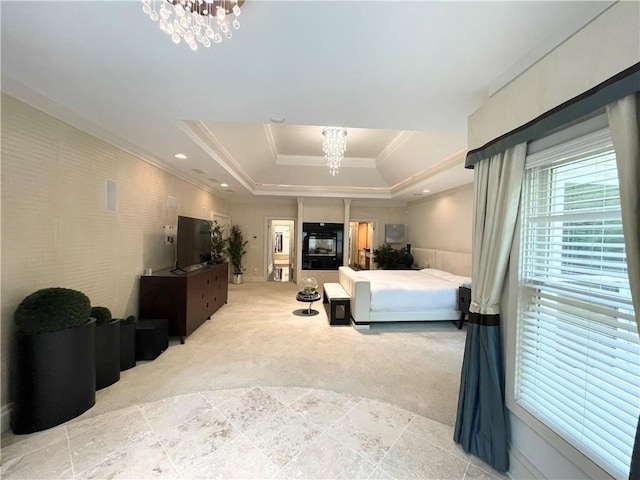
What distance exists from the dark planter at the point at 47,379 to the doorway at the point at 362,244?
7.20 meters

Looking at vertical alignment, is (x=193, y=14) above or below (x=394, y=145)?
below

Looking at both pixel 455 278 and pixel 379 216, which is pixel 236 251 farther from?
pixel 455 278

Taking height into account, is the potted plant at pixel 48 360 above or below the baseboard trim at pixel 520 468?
above

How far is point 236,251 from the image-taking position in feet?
25.7

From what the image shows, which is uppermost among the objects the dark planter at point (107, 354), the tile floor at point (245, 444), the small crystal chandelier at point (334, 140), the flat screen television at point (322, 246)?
the small crystal chandelier at point (334, 140)

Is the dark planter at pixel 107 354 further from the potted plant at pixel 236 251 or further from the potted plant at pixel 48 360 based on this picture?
the potted plant at pixel 236 251

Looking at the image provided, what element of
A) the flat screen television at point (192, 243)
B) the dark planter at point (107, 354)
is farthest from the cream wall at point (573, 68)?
the flat screen television at point (192, 243)

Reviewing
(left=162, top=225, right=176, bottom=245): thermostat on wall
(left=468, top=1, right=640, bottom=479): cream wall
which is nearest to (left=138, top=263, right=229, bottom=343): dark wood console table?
(left=162, top=225, right=176, bottom=245): thermostat on wall

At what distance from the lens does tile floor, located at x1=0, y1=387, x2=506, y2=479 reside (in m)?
1.69

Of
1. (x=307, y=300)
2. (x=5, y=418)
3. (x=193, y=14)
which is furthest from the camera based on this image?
(x=307, y=300)

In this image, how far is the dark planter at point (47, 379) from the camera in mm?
1996

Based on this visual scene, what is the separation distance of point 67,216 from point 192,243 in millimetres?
1840

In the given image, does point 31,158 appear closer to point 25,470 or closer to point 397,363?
point 25,470

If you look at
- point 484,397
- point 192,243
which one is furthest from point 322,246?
point 484,397
